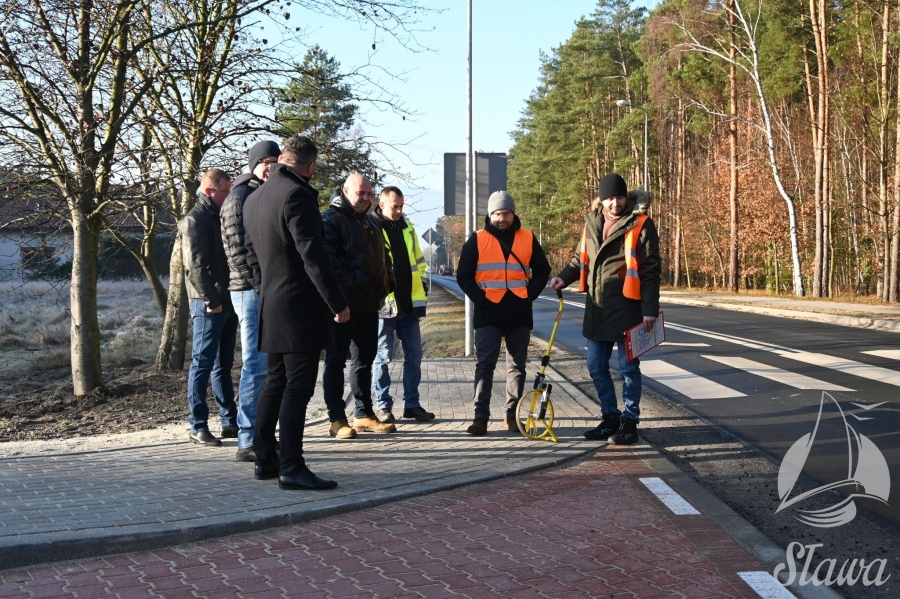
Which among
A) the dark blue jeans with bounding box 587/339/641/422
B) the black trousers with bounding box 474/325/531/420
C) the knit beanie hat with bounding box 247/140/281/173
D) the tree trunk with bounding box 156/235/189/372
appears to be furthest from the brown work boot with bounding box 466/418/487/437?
the tree trunk with bounding box 156/235/189/372

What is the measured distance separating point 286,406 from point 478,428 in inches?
85.1

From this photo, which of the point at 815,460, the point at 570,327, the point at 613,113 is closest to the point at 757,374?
the point at 815,460

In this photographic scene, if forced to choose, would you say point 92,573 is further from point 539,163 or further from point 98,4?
point 539,163

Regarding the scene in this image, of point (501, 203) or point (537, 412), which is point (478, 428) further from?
point (501, 203)

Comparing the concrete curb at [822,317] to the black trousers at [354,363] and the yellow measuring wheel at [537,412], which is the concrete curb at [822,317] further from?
the black trousers at [354,363]

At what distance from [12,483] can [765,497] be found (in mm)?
4696

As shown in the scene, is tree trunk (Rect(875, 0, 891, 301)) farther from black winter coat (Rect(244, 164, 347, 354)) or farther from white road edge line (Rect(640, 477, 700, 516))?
black winter coat (Rect(244, 164, 347, 354))

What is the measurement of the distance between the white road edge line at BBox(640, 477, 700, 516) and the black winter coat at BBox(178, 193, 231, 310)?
359cm

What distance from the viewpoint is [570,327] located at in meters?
21.2

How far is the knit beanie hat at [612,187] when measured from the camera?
7.33 m

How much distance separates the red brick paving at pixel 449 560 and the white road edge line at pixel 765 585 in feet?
0.16

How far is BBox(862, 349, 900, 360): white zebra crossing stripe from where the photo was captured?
12.8 m

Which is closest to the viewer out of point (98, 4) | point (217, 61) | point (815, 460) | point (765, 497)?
point (765, 497)

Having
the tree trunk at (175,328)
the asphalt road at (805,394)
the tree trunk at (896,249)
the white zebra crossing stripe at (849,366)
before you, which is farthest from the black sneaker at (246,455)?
the tree trunk at (896,249)
